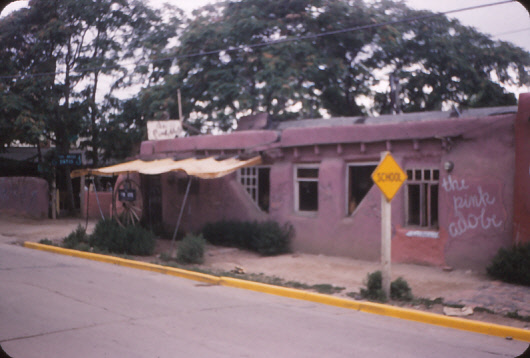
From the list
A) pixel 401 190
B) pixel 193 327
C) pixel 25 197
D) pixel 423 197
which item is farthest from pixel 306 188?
pixel 25 197

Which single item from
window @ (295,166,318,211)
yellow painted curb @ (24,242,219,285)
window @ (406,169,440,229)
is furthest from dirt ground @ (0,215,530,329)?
window @ (295,166,318,211)

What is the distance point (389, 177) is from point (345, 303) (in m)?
2.19

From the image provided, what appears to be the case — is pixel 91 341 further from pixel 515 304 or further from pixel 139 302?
pixel 515 304

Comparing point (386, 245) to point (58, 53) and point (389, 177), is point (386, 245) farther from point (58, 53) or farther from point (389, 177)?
point (58, 53)

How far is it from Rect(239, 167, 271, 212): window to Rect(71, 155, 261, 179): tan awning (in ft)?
4.66

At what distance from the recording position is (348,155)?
44.1ft

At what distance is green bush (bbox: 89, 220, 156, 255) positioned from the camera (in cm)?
1404

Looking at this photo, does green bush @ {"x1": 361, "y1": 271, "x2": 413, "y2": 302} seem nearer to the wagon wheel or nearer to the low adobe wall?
the wagon wheel

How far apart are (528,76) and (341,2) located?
7979 mm

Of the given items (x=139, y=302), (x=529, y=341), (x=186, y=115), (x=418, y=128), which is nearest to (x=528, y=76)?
(x=418, y=128)

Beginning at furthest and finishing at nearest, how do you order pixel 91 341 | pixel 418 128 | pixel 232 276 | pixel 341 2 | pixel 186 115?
pixel 186 115
pixel 341 2
pixel 418 128
pixel 232 276
pixel 91 341

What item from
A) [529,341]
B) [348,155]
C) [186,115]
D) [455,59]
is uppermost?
[455,59]

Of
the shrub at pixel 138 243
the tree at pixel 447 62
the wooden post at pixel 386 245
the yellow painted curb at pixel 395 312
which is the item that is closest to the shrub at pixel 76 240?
the shrub at pixel 138 243

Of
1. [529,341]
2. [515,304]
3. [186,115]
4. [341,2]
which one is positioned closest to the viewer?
[529,341]
